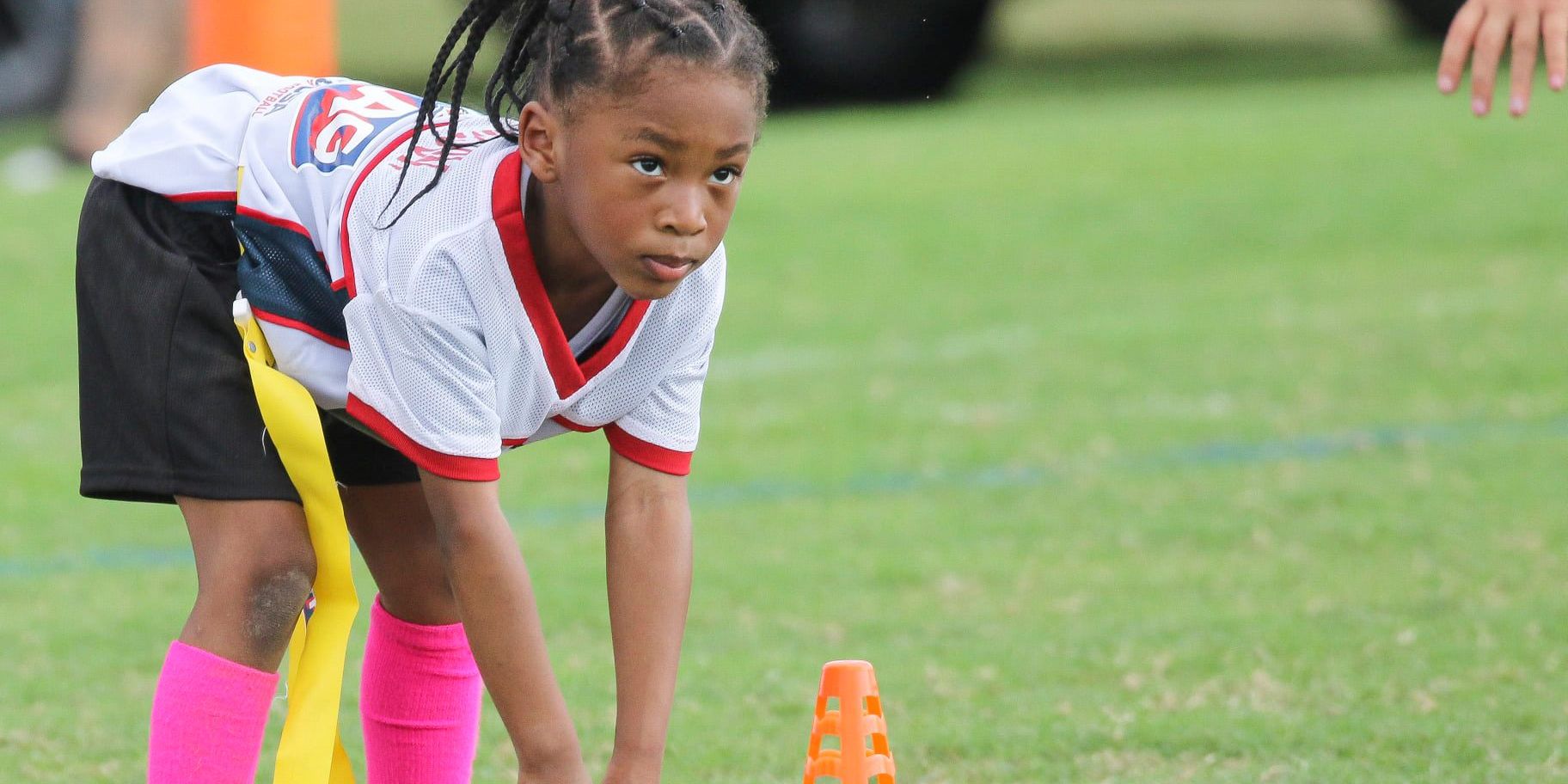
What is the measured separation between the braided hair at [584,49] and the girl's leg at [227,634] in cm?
50

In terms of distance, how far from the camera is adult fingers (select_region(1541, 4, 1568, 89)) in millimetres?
2564

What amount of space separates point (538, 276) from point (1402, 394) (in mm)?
4532

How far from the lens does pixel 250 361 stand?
2637 millimetres

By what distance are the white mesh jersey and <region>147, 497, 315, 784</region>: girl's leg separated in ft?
0.70

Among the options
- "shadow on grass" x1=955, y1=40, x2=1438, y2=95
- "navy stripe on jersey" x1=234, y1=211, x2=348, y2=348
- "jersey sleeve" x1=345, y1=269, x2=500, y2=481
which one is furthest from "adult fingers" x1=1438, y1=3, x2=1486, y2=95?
"shadow on grass" x1=955, y1=40, x2=1438, y2=95

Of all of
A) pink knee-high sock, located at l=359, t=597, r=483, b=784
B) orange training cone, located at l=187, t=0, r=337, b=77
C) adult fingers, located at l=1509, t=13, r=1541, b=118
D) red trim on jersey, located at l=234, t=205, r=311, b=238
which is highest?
adult fingers, located at l=1509, t=13, r=1541, b=118

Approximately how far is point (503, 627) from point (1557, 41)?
1.52 meters

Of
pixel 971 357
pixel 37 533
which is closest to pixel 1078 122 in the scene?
pixel 971 357

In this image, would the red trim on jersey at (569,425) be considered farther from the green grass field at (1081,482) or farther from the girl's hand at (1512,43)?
the girl's hand at (1512,43)

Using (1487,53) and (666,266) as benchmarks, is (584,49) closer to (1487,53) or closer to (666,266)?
(666,266)

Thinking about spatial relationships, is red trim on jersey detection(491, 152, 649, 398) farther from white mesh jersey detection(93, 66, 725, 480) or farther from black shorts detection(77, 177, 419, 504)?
Result: black shorts detection(77, 177, 419, 504)

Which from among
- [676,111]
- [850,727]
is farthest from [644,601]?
[676,111]

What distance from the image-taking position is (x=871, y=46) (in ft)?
40.3

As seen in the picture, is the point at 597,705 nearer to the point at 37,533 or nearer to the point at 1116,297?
the point at 37,533
